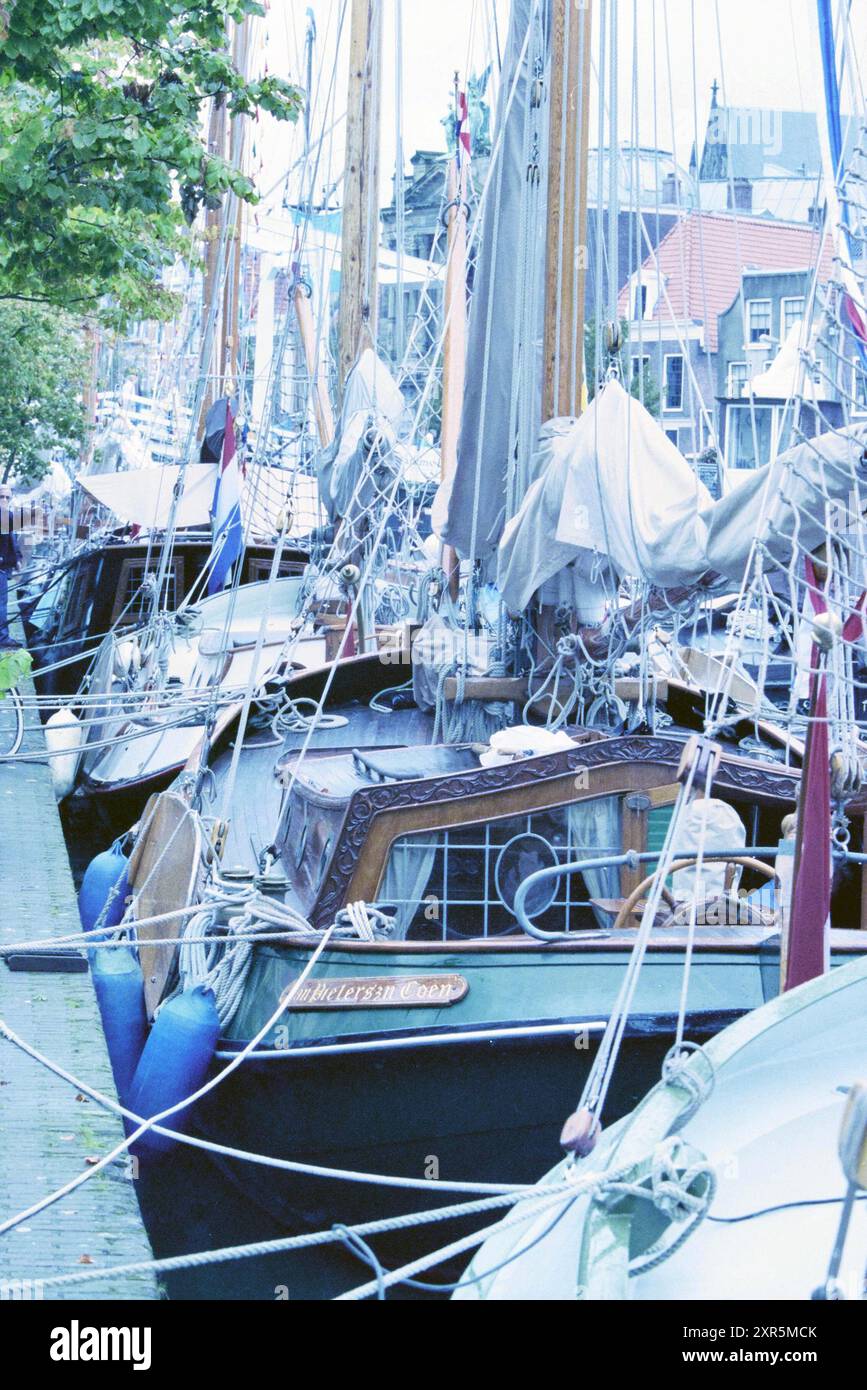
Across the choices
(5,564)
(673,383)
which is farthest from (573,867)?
(673,383)

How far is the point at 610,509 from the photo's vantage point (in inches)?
290

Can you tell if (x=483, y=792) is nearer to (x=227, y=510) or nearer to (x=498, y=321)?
(x=498, y=321)

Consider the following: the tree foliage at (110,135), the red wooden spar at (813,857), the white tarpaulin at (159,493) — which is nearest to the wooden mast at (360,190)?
the white tarpaulin at (159,493)

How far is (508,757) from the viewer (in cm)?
714

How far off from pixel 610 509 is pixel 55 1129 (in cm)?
373

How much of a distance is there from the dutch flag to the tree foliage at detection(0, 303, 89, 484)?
3.92 m

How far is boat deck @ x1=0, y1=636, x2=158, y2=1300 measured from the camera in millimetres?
4672

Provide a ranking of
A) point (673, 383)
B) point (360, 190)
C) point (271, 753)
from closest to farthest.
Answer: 1. point (271, 753)
2. point (360, 190)
3. point (673, 383)

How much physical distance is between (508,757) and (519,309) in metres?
3.09

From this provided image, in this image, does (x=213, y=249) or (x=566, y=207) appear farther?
(x=213, y=249)

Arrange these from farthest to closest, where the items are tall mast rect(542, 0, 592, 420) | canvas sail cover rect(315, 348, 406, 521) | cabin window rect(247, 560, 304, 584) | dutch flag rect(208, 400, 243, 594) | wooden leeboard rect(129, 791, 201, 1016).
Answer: cabin window rect(247, 560, 304, 584) < dutch flag rect(208, 400, 243, 594) < canvas sail cover rect(315, 348, 406, 521) < tall mast rect(542, 0, 592, 420) < wooden leeboard rect(129, 791, 201, 1016)

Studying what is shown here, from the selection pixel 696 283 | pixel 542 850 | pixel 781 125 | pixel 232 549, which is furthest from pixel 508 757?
pixel 781 125

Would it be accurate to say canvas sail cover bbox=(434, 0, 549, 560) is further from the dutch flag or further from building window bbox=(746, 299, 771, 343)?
building window bbox=(746, 299, 771, 343)

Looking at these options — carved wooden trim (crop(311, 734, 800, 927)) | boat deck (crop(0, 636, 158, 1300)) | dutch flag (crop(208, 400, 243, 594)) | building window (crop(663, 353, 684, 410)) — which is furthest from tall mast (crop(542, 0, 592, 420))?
building window (crop(663, 353, 684, 410))
